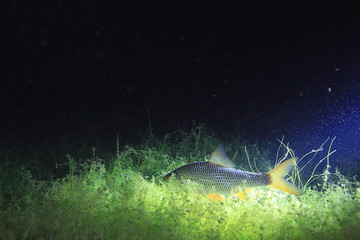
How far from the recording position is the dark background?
970 cm

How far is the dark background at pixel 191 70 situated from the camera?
Result: 970 cm

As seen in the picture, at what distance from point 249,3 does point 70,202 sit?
10121mm

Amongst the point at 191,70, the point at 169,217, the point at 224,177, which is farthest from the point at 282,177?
the point at 191,70

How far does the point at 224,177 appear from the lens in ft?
11.3

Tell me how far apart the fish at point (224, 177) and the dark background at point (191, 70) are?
5.29m

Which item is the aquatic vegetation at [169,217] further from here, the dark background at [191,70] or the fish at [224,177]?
the dark background at [191,70]

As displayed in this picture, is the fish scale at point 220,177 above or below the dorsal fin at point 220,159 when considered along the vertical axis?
below

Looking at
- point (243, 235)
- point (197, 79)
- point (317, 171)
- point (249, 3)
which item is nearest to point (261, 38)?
point (249, 3)

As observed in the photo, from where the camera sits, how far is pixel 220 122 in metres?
10.6

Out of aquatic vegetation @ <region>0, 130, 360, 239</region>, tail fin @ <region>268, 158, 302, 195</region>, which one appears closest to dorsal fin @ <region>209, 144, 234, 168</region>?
aquatic vegetation @ <region>0, 130, 360, 239</region>

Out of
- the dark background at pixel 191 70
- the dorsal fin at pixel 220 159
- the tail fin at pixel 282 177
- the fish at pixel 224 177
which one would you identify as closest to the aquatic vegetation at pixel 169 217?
the fish at pixel 224 177

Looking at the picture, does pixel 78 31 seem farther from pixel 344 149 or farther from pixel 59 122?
pixel 344 149

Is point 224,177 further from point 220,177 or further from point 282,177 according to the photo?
point 282,177

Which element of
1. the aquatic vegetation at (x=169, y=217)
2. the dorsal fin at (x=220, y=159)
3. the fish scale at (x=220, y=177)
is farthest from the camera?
the dorsal fin at (x=220, y=159)
